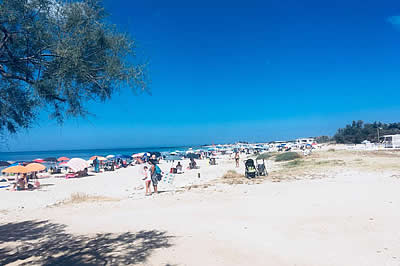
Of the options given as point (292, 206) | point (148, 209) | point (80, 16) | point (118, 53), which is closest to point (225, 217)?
point (292, 206)

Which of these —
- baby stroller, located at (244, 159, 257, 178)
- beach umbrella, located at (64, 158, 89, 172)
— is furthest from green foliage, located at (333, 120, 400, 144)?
beach umbrella, located at (64, 158, 89, 172)

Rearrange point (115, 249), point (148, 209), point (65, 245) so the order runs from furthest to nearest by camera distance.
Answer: point (148, 209)
point (65, 245)
point (115, 249)

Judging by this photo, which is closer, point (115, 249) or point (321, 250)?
point (321, 250)

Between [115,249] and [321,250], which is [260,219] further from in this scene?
[115,249]

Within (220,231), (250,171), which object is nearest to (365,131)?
(250,171)

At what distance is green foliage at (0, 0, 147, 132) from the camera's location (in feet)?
10.5

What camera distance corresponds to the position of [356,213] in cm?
603

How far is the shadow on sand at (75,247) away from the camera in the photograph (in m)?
4.19

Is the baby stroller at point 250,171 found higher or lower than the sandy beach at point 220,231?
higher

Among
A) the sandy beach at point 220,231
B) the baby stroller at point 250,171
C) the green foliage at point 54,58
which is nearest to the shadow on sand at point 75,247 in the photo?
the sandy beach at point 220,231

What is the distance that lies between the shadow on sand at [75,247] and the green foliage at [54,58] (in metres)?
2.14

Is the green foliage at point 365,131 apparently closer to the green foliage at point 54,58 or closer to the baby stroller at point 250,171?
the baby stroller at point 250,171

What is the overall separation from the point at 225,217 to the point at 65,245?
3292mm

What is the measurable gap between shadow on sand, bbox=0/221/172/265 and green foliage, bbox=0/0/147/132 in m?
2.14
